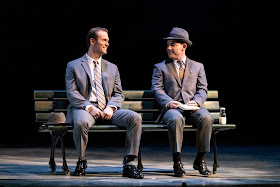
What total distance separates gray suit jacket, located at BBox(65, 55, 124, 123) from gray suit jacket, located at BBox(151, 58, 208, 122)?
1.59 ft

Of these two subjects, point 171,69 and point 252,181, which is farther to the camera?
point 171,69

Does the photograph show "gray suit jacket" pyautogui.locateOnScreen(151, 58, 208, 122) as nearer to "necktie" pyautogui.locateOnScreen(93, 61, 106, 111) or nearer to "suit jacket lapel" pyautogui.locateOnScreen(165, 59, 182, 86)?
"suit jacket lapel" pyautogui.locateOnScreen(165, 59, 182, 86)

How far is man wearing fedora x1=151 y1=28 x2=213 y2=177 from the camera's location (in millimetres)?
7691

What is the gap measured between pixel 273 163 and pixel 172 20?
A: 11.0ft

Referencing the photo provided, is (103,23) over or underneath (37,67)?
over

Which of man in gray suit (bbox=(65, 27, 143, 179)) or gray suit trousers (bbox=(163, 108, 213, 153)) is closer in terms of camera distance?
man in gray suit (bbox=(65, 27, 143, 179))

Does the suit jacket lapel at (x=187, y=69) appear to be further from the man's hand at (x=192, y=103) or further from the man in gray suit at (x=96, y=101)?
the man in gray suit at (x=96, y=101)

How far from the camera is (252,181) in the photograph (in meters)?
7.09

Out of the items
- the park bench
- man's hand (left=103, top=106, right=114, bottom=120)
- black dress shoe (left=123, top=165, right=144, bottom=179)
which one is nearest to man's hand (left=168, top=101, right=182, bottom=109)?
the park bench

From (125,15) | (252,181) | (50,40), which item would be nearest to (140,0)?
(125,15)

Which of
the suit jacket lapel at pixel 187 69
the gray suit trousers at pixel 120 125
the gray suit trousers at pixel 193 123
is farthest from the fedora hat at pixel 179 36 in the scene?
the gray suit trousers at pixel 120 125

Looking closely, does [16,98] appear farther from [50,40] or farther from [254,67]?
[254,67]

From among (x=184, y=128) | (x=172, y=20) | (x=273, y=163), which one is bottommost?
(x=273, y=163)

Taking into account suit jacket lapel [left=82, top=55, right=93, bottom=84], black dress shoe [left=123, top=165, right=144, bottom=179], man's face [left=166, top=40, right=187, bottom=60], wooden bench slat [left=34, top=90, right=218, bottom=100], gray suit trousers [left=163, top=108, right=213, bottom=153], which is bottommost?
black dress shoe [left=123, top=165, right=144, bottom=179]
